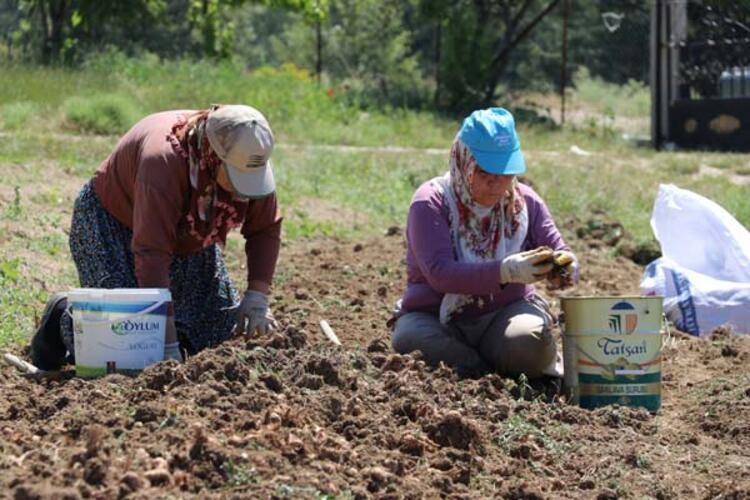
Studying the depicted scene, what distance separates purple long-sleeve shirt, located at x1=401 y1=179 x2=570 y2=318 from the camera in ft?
16.6

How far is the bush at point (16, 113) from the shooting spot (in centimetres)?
1143

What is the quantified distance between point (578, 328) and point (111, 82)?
10.3 m

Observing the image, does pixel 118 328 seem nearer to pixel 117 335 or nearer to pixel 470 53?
pixel 117 335

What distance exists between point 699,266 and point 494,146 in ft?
7.93

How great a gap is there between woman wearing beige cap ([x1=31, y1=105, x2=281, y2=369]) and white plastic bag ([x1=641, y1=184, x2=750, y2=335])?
2474 mm

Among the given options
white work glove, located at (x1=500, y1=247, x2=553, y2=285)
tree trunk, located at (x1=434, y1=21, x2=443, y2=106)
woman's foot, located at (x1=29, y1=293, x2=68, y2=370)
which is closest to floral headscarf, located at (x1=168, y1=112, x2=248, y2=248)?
woman's foot, located at (x1=29, y1=293, x2=68, y2=370)

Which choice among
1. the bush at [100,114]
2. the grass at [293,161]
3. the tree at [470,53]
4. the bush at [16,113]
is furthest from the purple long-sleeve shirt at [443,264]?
the tree at [470,53]

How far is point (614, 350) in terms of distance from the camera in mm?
4973

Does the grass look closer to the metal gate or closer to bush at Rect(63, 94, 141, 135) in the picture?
bush at Rect(63, 94, 141, 135)

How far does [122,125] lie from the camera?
39.9ft

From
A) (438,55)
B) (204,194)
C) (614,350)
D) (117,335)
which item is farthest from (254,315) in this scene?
(438,55)

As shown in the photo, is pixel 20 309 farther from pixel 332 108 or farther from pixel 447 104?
pixel 447 104

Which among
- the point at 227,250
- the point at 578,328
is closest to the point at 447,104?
the point at 227,250

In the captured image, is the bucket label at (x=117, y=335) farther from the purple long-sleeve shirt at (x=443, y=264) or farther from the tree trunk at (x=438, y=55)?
the tree trunk at (x=438, y=55)
